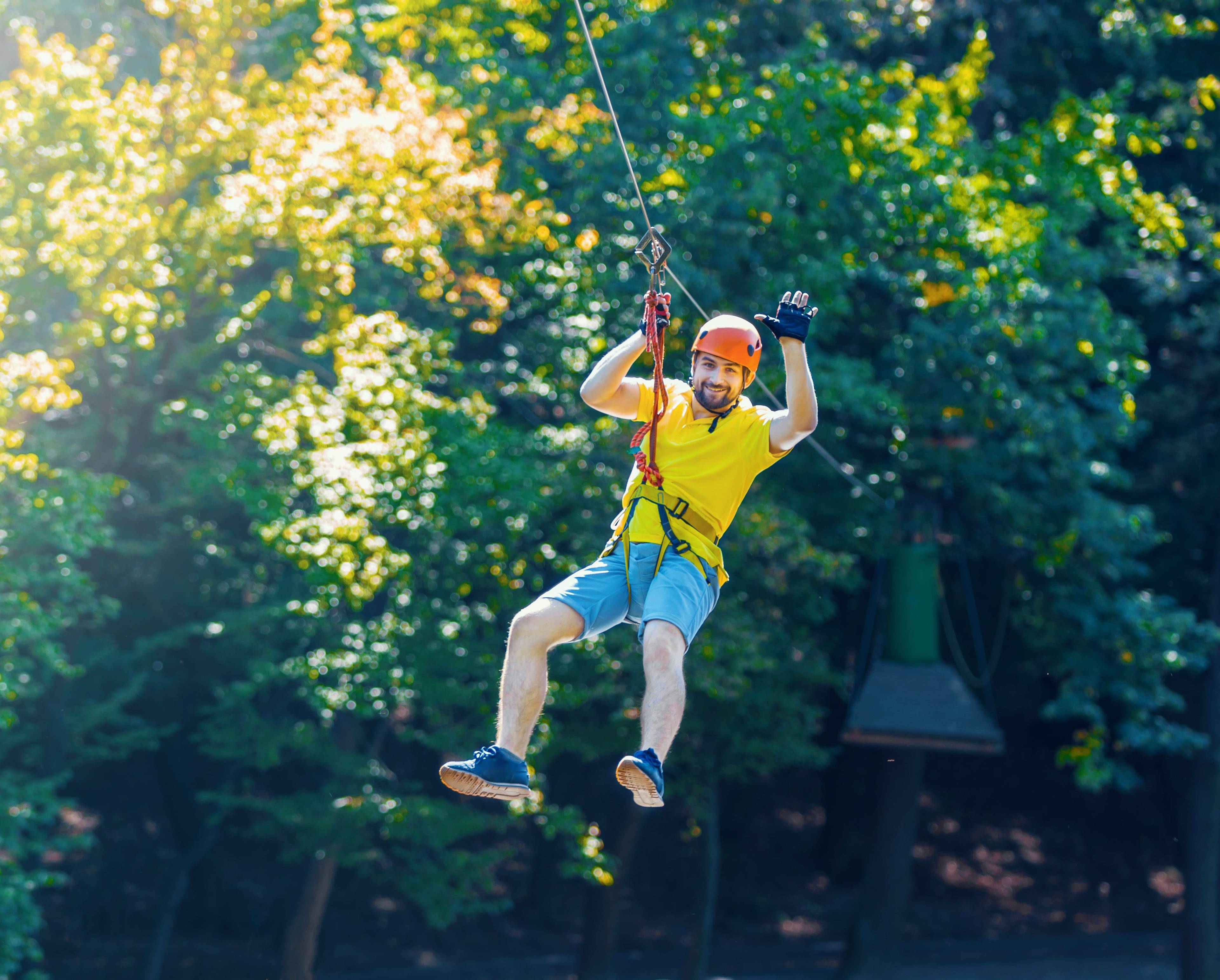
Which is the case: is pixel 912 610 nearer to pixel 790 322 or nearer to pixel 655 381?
pixel 655 381

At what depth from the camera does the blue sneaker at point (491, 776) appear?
4.46 metres

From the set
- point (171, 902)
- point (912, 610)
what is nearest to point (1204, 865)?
point (912, 610)

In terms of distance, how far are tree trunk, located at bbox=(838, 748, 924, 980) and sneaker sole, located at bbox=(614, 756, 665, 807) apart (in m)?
12.8

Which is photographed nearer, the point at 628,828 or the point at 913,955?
the point at 628,828

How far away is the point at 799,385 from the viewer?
4762 millimetres

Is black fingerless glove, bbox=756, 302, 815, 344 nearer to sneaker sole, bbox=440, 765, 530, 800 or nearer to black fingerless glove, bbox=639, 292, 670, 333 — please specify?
black fingerless glove, bbox=639, 292, 670, 333

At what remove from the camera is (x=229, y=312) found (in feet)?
49.8

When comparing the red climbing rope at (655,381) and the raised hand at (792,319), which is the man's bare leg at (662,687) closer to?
the red climbing rope at (655,381)

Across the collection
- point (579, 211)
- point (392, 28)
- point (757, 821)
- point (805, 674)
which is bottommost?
point (757, 821)

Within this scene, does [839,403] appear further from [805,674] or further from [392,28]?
[392,28]

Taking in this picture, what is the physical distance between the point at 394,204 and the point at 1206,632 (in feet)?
32.2

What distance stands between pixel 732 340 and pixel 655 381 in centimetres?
34

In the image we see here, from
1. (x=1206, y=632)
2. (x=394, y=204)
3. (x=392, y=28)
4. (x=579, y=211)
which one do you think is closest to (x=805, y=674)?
(x=1206, y=632)

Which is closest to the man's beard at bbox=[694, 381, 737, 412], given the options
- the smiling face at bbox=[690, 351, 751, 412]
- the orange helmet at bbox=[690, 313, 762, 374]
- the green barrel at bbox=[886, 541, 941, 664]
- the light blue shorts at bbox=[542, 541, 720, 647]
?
the smiling face at bbox=[690, 351, 751, 412]
